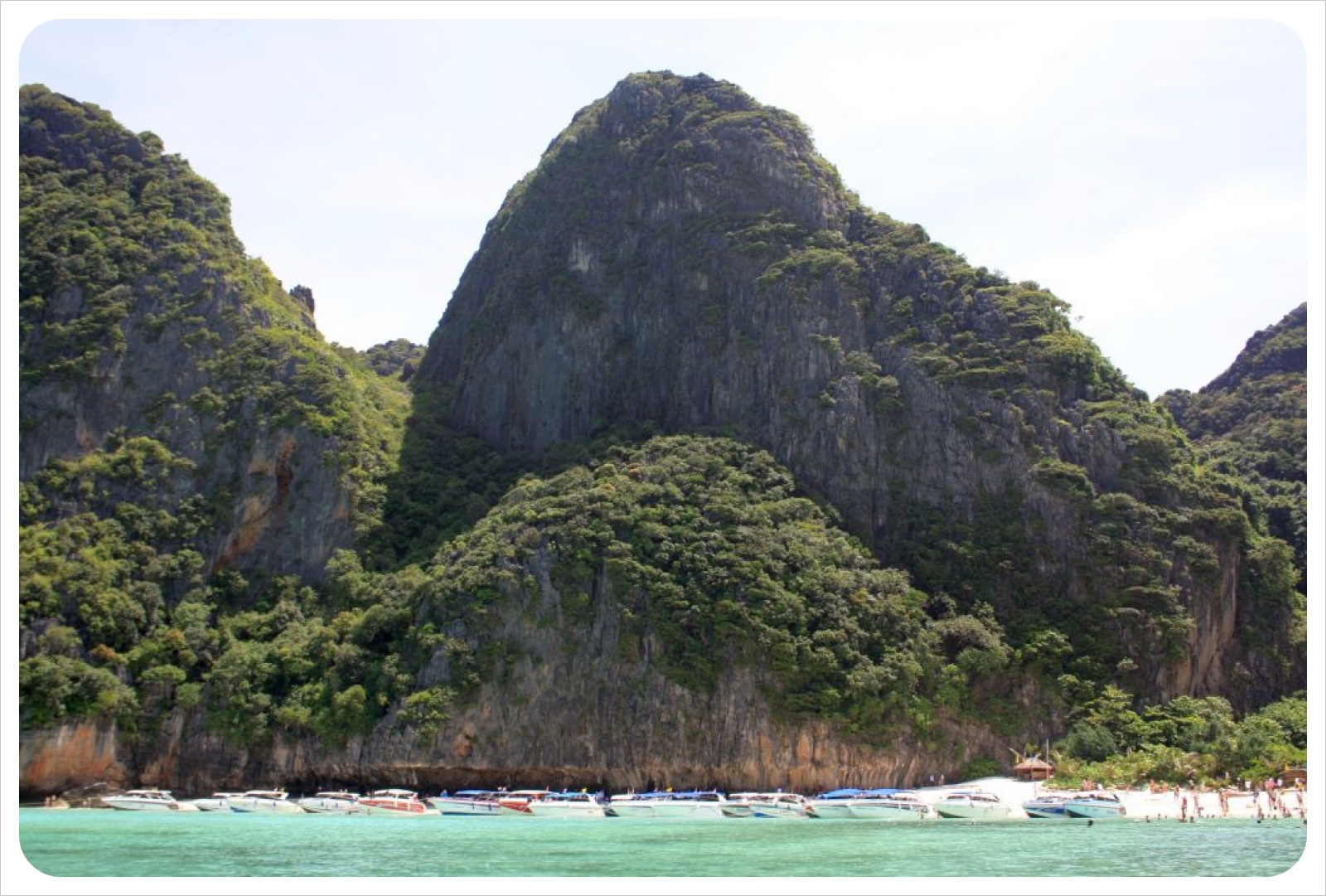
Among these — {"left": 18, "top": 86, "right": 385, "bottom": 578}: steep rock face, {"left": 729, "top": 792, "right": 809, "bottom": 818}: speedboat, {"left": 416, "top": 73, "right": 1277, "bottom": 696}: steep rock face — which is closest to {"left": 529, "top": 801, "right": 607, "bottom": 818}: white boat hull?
{"left": 729, "top": 792, "right": 809, "bottom": 818}: speedboat

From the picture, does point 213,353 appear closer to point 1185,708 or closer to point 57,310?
point 57,310

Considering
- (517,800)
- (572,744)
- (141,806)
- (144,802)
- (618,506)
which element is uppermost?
(618,506)

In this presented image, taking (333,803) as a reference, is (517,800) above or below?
above

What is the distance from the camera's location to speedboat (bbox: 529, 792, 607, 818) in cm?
4903

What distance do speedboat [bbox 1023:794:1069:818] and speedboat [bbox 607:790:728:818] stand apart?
10.7m

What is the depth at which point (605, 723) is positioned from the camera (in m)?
56.8

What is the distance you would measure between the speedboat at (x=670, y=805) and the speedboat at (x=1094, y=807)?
39.2ft

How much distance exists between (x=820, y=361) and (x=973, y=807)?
3130cm

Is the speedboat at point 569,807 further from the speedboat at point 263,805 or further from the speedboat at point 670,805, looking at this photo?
the speedboat at point 263,805

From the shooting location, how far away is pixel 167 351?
7500 cm

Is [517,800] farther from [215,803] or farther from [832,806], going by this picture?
[215,803]

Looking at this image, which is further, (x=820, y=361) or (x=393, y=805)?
(x=820, y=361)

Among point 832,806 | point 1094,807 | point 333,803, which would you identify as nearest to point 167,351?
point 333,803

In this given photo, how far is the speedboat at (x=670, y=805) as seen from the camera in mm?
48312
